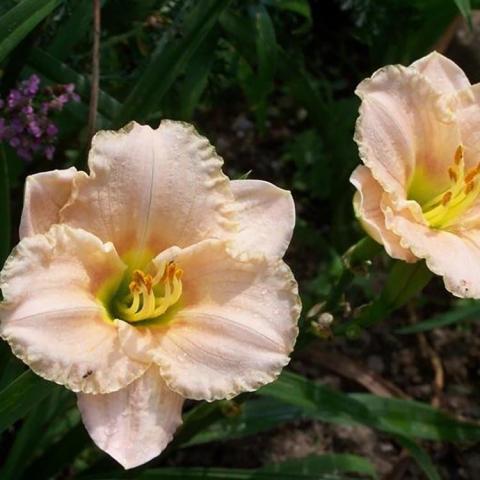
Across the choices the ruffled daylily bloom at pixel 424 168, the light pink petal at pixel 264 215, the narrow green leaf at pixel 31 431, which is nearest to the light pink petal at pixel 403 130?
the ruffled daylily bloom at pixel 424 168

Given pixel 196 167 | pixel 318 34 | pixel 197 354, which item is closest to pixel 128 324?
pixel 197 354

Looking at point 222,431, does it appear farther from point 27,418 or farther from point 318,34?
point 318,34

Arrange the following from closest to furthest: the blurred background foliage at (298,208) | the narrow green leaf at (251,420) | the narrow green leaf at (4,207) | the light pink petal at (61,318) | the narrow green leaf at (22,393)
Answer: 1. the light pink petal at (61,318)
2. the narrow green leaf at (22,393)
3. the narrow green leaf at (4,207)
4. the blurred background foliage at (298,208)
5. the narrow green leaf at (251,420)

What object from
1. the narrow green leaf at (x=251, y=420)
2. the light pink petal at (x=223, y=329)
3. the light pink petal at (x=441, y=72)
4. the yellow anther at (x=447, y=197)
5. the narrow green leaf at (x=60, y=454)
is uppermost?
the light pink petal at (x=441, y=72)

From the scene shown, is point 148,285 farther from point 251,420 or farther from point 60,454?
point 251,420

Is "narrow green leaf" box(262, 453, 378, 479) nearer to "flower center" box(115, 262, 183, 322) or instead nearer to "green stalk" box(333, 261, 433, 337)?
"green stalk" box(333, 261, 433, 337)

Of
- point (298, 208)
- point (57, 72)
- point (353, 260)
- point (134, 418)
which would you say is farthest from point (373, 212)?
point (298, 208)

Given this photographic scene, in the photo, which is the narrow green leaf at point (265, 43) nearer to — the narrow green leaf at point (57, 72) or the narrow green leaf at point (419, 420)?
the narrow green leaf at point (57, 72)
